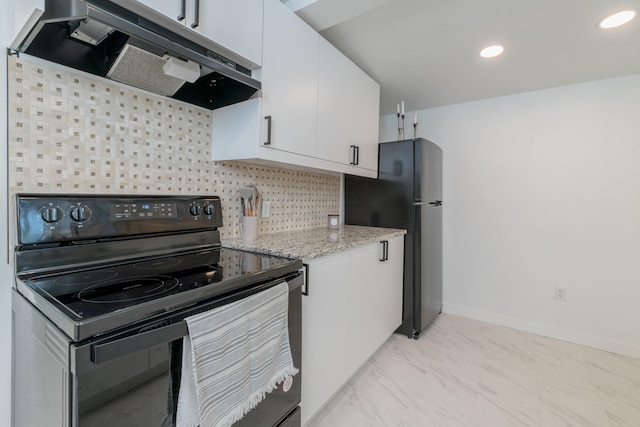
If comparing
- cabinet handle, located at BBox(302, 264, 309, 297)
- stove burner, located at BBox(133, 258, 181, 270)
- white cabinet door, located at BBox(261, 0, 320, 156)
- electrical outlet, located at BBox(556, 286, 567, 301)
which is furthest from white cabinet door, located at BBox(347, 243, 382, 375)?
electrical outlet, located at BBox(556, 286, 567, 301)

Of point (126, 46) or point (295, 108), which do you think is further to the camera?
point (295, 108)

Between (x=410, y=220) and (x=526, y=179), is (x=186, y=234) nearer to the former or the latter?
(x=410, y=220)

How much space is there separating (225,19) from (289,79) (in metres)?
0.40

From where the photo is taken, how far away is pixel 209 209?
1.41m

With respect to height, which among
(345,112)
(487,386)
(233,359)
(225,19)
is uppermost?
(225,19)

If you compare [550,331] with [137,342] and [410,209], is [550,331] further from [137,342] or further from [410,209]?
[137,342]

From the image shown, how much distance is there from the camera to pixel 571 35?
67.8 inches

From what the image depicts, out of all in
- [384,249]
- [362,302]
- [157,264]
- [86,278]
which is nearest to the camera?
[86,278]

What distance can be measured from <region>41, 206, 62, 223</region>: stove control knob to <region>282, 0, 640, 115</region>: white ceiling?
53.4 inches

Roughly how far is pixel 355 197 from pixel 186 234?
1.65 metres

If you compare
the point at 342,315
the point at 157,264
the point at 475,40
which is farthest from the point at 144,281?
the point at 475,40

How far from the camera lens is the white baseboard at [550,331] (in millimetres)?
2241

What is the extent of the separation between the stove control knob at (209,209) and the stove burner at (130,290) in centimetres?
53

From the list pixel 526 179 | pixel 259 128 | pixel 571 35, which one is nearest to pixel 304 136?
pixel 259 128
